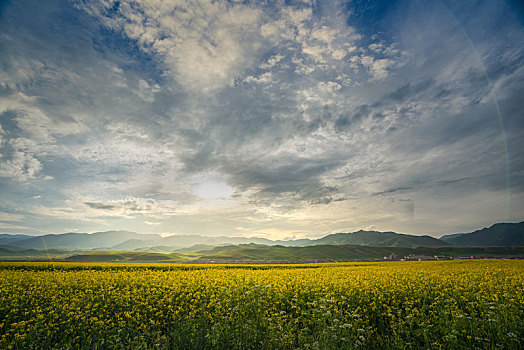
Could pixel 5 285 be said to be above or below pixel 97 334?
above

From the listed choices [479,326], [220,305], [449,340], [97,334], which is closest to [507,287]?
[479,326]

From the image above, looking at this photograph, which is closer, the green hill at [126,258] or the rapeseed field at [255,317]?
the rapeseed field at [255,317]

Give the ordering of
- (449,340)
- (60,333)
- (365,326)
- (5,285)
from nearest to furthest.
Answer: (449,340) < (60,333) < (365,326) < (5,285)

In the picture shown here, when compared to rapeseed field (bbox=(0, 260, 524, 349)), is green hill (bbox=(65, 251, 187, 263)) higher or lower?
lower

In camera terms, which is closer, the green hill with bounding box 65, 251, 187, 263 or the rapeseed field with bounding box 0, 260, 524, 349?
the rapeseed field with bounding box 0, 260, 524, 349

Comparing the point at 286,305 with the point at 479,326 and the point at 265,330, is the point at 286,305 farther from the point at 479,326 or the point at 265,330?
the point at 479,326

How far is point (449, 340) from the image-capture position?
334 inches

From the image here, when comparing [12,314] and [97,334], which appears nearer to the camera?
[97,334]

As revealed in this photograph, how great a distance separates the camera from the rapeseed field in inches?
355

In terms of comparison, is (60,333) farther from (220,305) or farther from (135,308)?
(220,305)

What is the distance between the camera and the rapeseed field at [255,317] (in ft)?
29.6

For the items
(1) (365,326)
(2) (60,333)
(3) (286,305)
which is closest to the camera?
(2) (60,333)

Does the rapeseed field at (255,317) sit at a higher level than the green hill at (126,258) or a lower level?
higher

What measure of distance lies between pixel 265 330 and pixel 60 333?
819 centimetres
